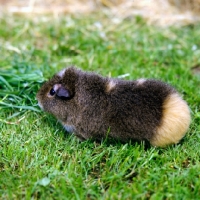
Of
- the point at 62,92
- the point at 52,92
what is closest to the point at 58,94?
the point at 62,92

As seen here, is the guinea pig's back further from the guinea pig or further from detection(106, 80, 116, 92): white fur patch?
detection(106, 80, 116, 92): white fur patch

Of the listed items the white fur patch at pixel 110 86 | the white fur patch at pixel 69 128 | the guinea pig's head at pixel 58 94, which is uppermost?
the white fur patch at pixel 110 86

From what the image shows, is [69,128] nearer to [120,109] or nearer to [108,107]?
[108,107]

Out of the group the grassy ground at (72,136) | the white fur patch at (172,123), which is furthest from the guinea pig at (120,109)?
the grassy ground at (72,136)

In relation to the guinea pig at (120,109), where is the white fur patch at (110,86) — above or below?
above

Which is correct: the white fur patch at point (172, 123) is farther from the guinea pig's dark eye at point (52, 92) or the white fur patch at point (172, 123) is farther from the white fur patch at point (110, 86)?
the guinea pig's dark eye at point (52, 92)

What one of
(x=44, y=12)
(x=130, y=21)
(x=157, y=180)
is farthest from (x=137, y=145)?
(x=44, y=12)

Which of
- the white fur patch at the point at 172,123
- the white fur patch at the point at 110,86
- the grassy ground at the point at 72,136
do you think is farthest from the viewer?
the white fur patch at the point at 110,86
